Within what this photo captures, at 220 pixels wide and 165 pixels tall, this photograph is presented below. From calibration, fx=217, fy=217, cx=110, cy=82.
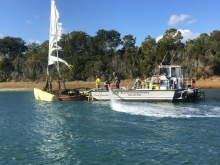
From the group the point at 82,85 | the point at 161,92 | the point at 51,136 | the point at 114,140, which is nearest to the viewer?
the point at 114,140

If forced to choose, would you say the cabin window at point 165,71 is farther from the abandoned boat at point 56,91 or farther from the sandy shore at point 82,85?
the sandy shore at point 82,85

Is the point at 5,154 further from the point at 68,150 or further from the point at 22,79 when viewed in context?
the point at 22,79

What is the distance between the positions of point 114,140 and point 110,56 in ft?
193

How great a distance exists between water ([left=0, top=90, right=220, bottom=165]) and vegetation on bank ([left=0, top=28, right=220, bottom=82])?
3642 cm

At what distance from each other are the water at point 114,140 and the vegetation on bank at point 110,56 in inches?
1434

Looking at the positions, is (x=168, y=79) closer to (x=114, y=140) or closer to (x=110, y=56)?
(x=114, y=140)

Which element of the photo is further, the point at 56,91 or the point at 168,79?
the point at 56,91

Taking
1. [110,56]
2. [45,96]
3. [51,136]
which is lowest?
[51,136]

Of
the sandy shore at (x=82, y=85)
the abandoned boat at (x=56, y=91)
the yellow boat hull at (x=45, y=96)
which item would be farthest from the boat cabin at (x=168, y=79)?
the sandy shore at (x=82, y=85)

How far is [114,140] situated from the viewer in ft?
31.8

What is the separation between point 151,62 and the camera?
185 feet

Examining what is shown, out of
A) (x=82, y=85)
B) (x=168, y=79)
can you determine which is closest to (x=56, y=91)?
(x=168, y=79)

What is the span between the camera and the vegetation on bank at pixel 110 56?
56.3 meters

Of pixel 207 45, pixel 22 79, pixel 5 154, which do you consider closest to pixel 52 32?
pixel 5 154
